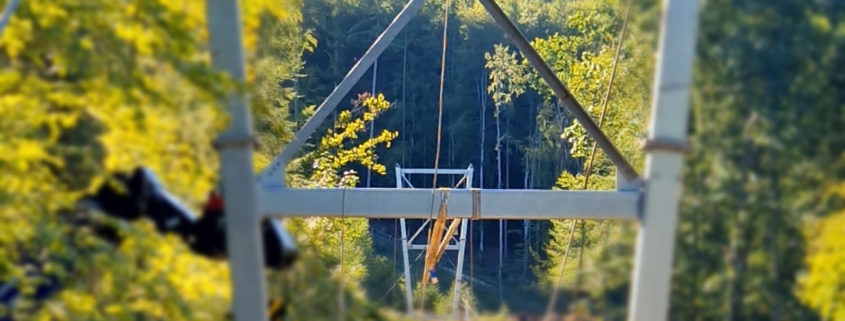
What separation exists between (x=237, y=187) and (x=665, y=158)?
1.06 m

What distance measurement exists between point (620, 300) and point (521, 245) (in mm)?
21280

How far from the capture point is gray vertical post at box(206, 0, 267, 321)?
8.39 feet

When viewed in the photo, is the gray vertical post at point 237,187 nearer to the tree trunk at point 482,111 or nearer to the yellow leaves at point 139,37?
the yellow leaves at point 139,37

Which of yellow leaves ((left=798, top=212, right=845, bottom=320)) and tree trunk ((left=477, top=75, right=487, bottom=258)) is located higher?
tree trunk ((left=477, top=75, right=487, bottom=258))

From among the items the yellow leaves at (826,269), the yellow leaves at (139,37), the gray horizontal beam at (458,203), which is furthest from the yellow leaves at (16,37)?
the gray horizontal beam at (458,203)

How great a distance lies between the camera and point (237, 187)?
8.41 feet

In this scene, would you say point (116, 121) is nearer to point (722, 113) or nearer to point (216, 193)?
point (216, 193)

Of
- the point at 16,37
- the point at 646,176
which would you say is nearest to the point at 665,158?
the point at 646,176

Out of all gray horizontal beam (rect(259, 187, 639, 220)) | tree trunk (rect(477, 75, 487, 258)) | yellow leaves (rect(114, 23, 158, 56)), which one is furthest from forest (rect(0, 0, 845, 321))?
tree trunk (rect(477, 75, 487, 258))

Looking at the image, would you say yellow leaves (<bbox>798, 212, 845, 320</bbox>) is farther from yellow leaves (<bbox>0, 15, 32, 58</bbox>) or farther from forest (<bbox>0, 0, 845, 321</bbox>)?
yellow leaves (<bbox>0, 15, 32, 58</bbox>)

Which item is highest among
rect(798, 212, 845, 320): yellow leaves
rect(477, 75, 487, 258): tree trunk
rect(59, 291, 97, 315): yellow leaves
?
rect(477, 75, 487, 258): tree trunk

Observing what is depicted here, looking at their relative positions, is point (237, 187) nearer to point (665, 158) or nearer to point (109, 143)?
point (109, 143)

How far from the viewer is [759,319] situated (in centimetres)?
268

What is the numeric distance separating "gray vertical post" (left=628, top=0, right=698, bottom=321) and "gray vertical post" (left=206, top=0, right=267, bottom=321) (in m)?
0.94
